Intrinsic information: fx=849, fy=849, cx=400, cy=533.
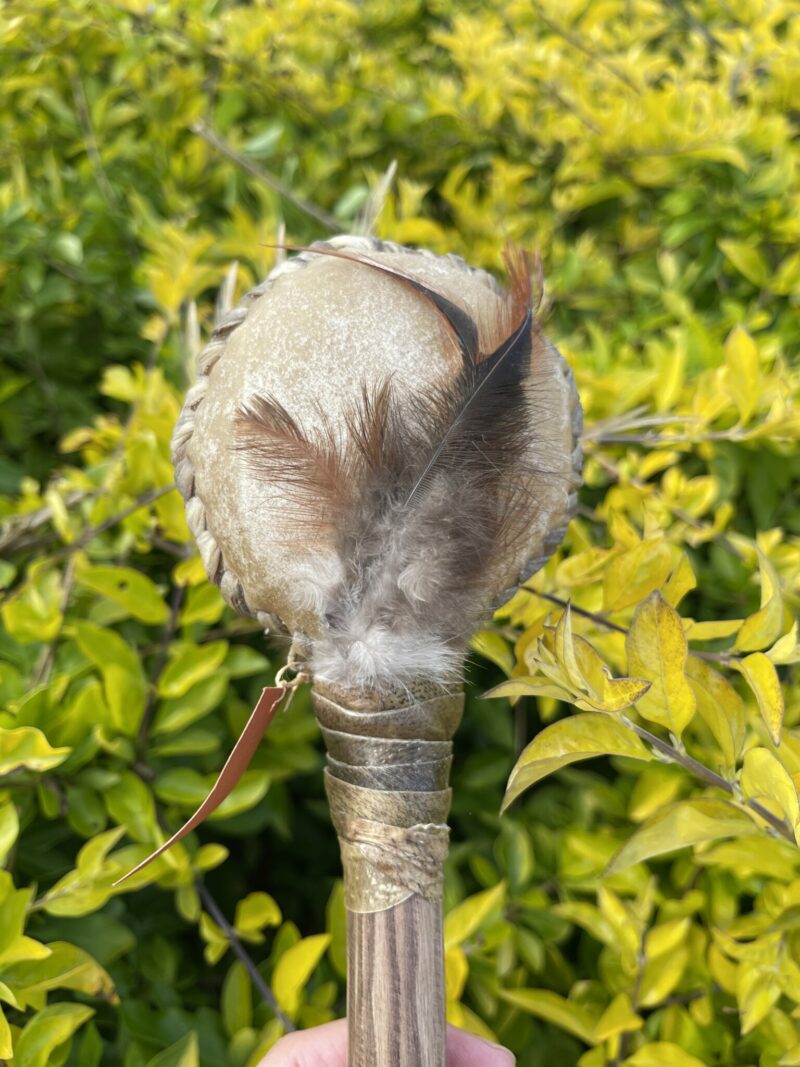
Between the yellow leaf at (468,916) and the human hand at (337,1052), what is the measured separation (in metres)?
0.10

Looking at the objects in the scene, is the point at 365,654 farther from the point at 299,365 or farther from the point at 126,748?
the point at 126,748

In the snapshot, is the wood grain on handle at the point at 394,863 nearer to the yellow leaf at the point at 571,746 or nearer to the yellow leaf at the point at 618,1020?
the yellow leaf at the point at 571,746

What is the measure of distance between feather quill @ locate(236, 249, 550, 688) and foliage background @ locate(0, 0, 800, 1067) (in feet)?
0.34

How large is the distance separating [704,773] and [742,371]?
429mm

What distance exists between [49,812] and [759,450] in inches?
31.6

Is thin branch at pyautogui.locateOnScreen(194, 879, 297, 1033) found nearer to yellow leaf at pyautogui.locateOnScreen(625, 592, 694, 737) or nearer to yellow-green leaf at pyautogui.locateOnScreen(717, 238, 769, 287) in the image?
yellow leaf at pyautogui.locateOnScreen(625, 592, 694, 737)

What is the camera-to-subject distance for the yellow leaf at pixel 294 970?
69 centimetres

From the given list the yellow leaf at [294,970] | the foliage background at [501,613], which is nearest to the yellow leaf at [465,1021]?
the foliage background at [501,613]

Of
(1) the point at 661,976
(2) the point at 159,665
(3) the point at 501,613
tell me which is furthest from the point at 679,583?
(2) the point at 159,665

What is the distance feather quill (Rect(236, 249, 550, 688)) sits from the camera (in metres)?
0.47

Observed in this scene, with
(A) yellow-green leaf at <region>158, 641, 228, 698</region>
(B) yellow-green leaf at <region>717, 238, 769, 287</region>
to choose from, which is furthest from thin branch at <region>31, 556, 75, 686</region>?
(B) yellow-green leaf at <region>717, 238, 769, 287</region>

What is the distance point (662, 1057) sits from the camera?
0.67 metres

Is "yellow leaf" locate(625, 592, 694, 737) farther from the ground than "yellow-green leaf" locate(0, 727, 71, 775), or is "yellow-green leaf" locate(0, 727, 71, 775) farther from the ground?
"yellow leaf" locate(625, 592, 694, 737)

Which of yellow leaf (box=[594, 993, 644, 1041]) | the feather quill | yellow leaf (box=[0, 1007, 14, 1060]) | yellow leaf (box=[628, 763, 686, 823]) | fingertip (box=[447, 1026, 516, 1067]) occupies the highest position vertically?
the feather quill
